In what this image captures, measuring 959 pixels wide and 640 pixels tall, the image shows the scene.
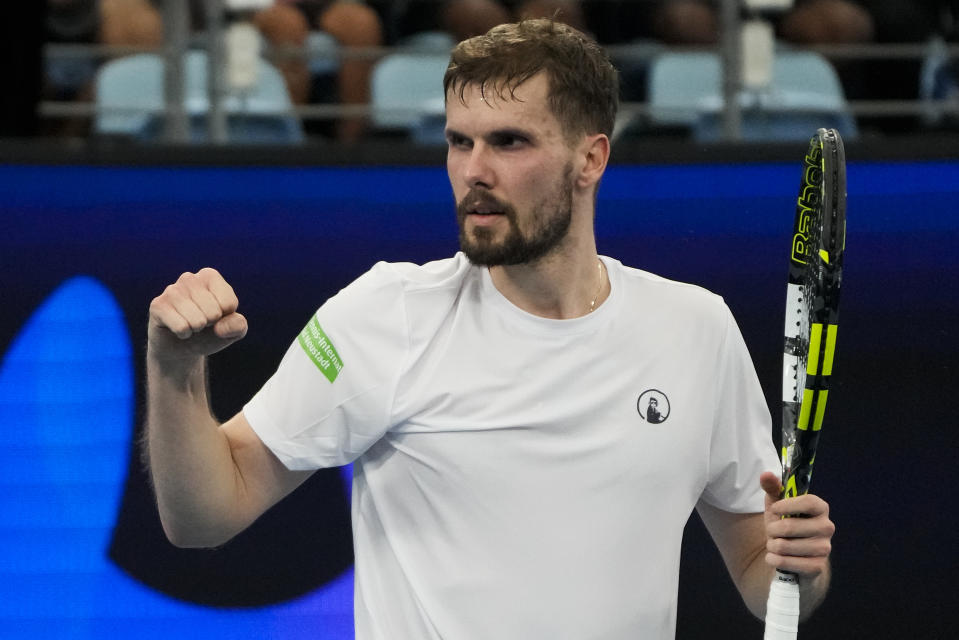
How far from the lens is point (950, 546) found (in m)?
3.52

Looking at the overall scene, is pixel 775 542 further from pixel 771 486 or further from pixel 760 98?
pixel 760 98

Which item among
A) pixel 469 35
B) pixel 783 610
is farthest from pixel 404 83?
pixel 783 610

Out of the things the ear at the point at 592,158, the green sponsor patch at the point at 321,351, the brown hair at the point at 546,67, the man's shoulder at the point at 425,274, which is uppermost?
the brown hair at the point at 546,67

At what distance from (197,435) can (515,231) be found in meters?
0.61

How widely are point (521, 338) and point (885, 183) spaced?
4.87ft

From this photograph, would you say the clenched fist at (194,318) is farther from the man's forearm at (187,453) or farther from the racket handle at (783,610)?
the racket handle at (783,610)

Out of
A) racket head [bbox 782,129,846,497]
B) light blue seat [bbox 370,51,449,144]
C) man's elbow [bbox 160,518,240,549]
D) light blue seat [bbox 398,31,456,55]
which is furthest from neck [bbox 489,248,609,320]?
light blue seat [bbox 398,31,456,55]

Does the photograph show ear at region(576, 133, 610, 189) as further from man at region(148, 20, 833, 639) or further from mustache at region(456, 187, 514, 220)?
mustache at region(456, 187, 514, 220)

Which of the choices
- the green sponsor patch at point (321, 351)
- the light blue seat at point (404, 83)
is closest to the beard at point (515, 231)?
the green sponsor patch at point (321, 351)

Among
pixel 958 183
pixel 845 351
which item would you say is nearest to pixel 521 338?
pixel 845 351

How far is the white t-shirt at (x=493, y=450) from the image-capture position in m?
2.26

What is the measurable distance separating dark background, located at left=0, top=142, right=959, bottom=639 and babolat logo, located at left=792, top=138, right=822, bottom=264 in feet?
3.55

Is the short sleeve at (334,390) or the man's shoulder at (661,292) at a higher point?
the man's shoulder at (661,292)

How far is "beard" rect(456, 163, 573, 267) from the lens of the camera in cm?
227
